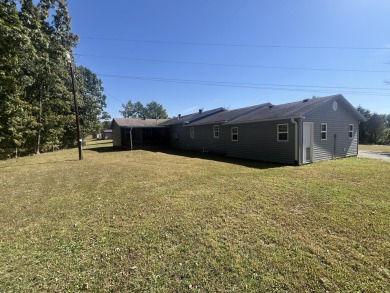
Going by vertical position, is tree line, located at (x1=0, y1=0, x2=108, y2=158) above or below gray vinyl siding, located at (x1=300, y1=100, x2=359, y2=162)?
above

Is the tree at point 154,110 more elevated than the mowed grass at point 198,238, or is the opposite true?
the tree at point 154,110

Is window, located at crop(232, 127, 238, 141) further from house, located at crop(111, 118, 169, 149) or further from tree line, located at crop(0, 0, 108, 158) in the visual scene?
tree line, located at crop(0, 0, 108, 158)

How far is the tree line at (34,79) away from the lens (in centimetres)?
1071

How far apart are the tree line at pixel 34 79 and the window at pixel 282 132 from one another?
13.6 metres

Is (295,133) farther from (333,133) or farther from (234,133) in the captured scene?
(234,133)

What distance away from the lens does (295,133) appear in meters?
10.8

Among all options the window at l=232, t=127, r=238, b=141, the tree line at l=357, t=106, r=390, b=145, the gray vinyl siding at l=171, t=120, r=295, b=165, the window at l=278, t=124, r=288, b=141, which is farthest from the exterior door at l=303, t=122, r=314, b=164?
the tree line at l=357, t=106, r=390, b=145

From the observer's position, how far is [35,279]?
2.75 m

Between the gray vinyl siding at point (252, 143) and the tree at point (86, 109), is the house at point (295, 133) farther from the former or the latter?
the tree at point (86, 109)

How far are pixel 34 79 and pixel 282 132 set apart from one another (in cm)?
2064

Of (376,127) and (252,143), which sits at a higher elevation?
(376,127)

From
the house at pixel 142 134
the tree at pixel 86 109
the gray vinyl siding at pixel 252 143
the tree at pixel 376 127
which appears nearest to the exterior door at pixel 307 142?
the gray vinyl siding at pixel 252 143

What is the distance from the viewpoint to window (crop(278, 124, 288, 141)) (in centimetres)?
1137

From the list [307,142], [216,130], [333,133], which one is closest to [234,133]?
[216,130]
